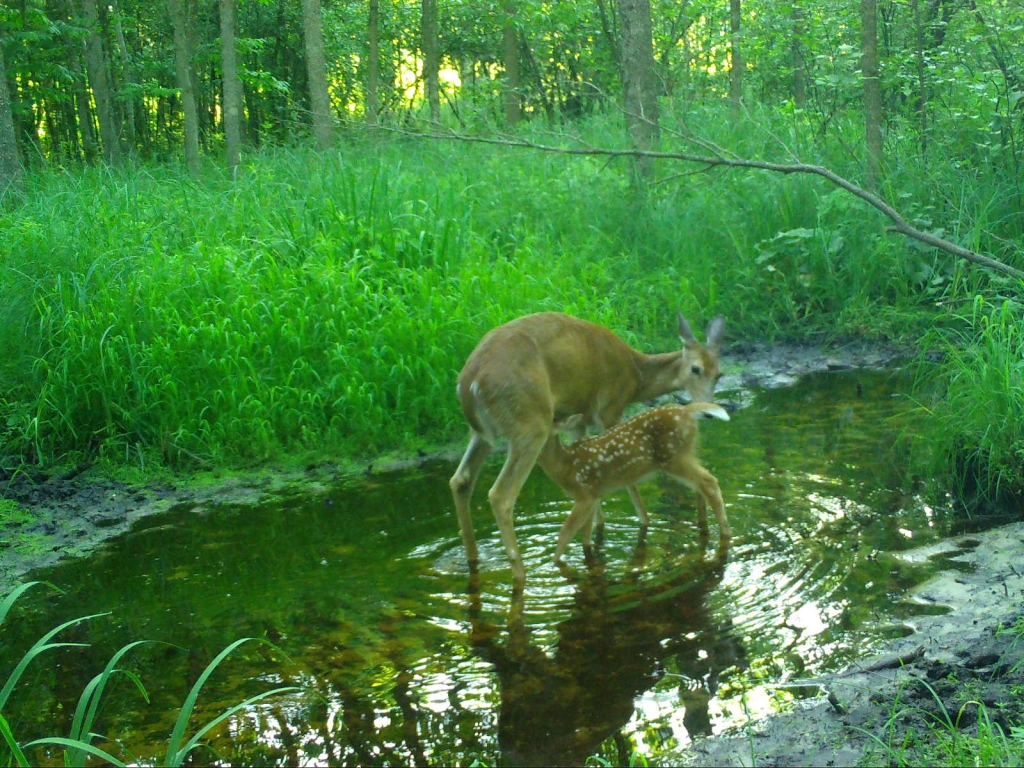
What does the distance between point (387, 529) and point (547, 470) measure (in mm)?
1152

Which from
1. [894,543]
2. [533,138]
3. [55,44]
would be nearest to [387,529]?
[894,543]

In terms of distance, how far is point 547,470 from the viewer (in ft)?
20.0

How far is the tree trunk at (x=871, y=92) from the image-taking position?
11.0 meters

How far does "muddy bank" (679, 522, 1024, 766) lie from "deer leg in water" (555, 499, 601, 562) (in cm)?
175

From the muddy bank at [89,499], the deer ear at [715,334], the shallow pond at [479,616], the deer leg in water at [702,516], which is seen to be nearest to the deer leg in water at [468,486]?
the shallow pond at [479,616]

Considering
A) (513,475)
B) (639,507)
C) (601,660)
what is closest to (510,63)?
(639,507)

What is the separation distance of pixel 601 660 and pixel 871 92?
844cm

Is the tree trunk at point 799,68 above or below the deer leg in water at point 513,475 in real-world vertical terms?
above

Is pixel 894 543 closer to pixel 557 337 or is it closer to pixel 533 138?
pixel 557 337

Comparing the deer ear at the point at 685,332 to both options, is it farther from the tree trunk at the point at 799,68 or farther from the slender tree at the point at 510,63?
the tree trunk at the point at 799,68

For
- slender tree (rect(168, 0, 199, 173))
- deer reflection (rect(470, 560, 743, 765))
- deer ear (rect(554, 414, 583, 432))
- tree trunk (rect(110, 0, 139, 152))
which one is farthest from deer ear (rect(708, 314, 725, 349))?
tree trunk (rect(110, 0, 139, 152))

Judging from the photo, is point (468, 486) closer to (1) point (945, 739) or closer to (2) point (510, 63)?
(1) point (945, 739)

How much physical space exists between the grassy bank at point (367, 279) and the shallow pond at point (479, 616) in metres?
1.08

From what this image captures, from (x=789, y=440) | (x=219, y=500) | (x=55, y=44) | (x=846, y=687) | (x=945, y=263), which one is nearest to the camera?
(x=846, y=687)
